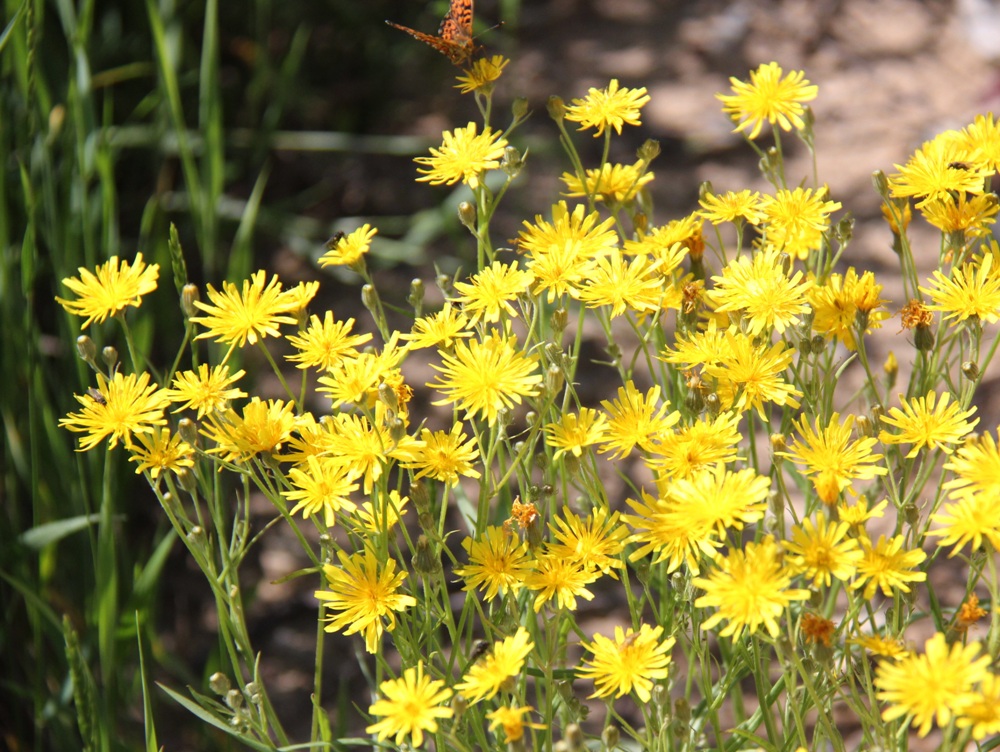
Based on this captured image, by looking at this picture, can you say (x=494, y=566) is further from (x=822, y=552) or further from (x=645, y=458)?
(x=822, y=552)

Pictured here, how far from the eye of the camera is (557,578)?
1.03 meters

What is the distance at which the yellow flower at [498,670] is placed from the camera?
92 cm

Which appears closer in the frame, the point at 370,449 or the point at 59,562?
the point at 370,449

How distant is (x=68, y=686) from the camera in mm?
1519

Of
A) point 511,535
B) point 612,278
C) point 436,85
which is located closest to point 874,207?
point 436,85

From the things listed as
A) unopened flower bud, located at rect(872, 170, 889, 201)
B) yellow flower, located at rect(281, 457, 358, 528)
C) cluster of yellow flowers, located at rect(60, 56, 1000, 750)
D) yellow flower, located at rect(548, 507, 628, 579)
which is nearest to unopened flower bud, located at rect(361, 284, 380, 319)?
cluster of yellow flowers, located at rect(60, 56, 1000, 750)

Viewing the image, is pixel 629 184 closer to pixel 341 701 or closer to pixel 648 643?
pixel 648 643

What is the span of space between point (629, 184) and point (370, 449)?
525 mm

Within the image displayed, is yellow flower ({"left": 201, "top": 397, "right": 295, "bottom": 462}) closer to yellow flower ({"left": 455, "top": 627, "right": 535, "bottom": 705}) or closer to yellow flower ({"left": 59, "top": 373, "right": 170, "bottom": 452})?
yellow flower ({"left": 59, "top": 373, "right": 170, "bottom": 452})

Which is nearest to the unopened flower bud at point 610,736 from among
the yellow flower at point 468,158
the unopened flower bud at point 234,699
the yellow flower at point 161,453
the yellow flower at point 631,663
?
the yellow flower at point 631,663

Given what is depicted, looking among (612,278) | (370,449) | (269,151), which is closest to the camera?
(370,449)

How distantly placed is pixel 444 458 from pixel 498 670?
23 cm

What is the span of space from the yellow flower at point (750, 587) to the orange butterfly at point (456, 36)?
2.59 feet

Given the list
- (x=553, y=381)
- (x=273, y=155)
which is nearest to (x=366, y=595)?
(x=553, y=381)
